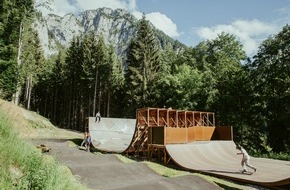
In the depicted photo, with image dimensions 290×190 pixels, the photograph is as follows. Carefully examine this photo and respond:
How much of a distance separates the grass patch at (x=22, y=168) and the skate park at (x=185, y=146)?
10009mm

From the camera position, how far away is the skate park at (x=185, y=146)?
575 inches

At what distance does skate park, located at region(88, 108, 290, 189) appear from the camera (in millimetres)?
14605

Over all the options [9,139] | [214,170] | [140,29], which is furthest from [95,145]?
[140,29]

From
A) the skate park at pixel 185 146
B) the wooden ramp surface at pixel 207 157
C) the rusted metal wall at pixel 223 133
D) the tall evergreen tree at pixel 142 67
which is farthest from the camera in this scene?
the tall evergreen tree at pixel 142 67

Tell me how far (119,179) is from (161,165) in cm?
609

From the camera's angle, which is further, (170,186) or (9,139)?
(170,186)

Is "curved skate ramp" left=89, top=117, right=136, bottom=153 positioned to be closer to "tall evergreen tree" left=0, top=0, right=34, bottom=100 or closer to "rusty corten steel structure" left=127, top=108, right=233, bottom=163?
"rusty corten steel structure" left=127, top=108, right=233, bottom=163

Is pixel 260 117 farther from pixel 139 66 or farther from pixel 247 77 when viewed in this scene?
pixel 139 66

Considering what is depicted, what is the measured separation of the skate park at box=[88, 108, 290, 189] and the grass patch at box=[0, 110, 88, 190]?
32.8 ft

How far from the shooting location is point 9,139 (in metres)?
6.79

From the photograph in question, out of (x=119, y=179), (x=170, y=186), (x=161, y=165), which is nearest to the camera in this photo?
(x=170, y=186)

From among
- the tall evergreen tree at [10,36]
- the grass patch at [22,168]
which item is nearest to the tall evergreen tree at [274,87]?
the tall evergreen tree at [10,36]

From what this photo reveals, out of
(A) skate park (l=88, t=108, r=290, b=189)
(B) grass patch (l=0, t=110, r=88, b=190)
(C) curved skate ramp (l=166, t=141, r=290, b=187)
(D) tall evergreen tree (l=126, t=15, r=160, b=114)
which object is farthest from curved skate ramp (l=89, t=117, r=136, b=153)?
(B) grass patch (l=0, t=110, r=88, b=190)

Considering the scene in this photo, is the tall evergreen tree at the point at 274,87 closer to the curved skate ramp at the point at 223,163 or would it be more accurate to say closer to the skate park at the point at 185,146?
the skate park at the point at 185,146
